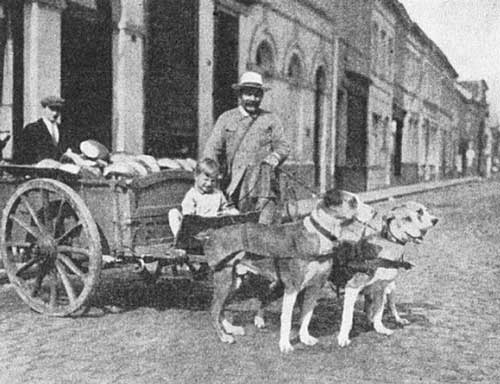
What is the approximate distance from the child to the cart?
198mm

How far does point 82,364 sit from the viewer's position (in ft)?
14.9

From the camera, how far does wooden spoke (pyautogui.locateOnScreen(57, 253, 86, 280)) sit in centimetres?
553

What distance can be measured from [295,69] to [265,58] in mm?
1973

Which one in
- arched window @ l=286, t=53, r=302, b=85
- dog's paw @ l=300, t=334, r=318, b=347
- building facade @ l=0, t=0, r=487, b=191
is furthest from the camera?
arched window @ l=286, t=53, r=302, b=85

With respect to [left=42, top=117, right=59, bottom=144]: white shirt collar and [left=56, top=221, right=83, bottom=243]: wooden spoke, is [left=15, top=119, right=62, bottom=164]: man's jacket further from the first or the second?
[left=56, top=221, right=83, bottom=243]: wooden spoke

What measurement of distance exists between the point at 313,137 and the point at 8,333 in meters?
15.6

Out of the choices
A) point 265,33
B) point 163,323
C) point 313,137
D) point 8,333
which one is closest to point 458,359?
point 163,323

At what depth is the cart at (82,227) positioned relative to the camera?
546 cm

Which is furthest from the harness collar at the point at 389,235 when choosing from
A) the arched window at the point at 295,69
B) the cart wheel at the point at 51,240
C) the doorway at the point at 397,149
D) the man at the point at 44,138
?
the doorway at the point at 397,149

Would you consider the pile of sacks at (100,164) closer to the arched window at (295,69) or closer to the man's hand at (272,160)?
the man's hand at (272,160)

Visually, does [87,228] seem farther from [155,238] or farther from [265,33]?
[265,33]

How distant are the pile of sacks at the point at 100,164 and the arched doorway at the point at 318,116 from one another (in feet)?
47.7

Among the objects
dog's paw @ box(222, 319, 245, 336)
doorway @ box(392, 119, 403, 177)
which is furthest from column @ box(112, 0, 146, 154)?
doorway @ box(392, 119, 403, 177)

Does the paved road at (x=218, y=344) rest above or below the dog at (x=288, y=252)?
below
